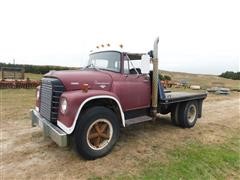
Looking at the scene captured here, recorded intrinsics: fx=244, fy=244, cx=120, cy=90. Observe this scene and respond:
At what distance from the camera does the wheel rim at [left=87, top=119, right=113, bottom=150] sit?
4.49m

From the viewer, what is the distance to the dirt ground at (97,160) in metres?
4.12

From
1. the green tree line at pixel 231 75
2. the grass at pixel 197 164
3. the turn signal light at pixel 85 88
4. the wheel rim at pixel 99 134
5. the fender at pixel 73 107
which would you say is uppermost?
the green tree line at pixel 231 75

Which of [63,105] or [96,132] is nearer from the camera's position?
[63,105]

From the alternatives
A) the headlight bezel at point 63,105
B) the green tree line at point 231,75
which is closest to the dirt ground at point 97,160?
the headlight bezel at point 63,105

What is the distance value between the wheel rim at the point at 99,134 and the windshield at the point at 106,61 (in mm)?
1322

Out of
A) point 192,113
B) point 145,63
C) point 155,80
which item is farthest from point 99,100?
point 192,113

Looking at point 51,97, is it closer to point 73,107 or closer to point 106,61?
point 73,107

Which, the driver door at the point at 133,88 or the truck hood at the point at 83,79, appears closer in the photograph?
the truck hood at the point at 83,79

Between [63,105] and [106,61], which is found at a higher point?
[106,61]

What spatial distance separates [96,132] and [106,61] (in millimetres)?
1807

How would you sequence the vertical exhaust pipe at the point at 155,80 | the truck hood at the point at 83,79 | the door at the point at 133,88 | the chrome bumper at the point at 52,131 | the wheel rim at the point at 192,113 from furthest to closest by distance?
the wheel rim at the point at 192,113
the vertical exhaust pipe at the point at 155,80
the door at the point at 133,88
the truck hood at the point at 83,79
the chrome bumper at the point at 52,131

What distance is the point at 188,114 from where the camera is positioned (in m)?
7.09

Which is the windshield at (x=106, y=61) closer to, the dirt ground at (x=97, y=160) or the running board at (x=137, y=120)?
the running board at (x=137, y=120)

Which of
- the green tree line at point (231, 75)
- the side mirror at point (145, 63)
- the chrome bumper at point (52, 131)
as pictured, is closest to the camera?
the chrome bumper at point (52, 131)
